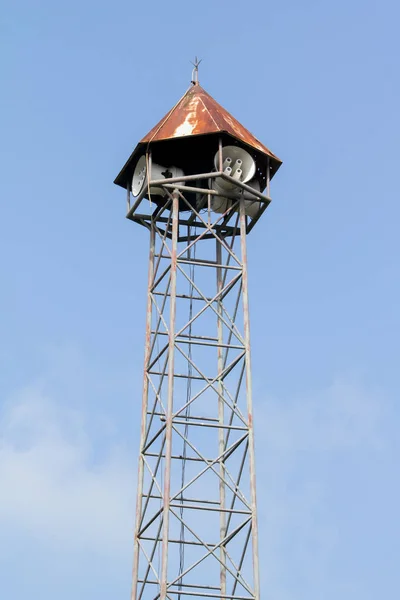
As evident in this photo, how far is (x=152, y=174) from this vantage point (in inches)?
1508

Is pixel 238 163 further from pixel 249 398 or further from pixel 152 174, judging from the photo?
pixel 249 398

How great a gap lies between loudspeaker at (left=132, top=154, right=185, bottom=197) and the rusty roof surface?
83cm

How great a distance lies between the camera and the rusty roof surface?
37812 millimetres

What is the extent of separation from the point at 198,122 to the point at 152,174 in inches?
79.0

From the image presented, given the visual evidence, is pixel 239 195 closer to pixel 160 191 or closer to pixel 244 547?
pixel 160 191

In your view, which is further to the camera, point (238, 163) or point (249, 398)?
point (238, 163)

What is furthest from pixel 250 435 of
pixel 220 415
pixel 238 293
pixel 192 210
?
pixel 192 210

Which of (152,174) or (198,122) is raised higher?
(198,122)

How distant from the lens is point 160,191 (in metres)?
37.8

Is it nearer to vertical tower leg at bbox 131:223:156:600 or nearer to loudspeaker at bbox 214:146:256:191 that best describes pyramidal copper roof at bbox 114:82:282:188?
loudspeaker at bbox 214:146:256:191

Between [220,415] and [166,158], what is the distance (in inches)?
315

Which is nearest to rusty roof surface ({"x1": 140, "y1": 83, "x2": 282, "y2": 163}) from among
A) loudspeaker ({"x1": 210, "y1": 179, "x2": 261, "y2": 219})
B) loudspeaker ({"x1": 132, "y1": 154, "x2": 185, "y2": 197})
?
loudspeaker ({"x1": 132, "y1": 154, "x2": 185, "y2": 197})

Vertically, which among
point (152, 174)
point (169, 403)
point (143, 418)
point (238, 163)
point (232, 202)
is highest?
point (238, 163)

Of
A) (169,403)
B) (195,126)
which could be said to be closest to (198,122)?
(195,126)
